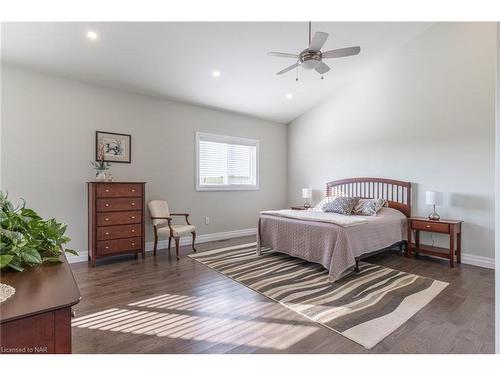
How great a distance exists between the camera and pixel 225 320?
7.30 feet

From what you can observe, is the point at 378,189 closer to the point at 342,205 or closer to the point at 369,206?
the point at 369,206

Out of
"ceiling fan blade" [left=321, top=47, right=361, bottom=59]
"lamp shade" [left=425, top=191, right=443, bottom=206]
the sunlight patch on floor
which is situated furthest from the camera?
"lamp shade" [left=425, top=191, right=443, bottom=206]

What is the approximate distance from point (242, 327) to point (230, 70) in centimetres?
354

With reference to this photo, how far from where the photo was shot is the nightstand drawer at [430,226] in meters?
3.61

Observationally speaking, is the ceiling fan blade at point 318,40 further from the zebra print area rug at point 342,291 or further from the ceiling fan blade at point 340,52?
the zebra print area rug at point 342,291

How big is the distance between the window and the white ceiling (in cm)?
84

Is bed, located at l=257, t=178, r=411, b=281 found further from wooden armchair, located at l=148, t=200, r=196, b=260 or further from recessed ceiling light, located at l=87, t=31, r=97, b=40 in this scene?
recessed ceiling light, located at l=87, t=31, r=97, b=40

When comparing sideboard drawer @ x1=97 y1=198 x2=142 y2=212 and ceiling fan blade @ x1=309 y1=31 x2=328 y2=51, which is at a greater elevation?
ceiling fan blade @ x1=309 y1=31 x2=328 y2=51

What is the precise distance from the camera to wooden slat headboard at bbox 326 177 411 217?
4.41 meters

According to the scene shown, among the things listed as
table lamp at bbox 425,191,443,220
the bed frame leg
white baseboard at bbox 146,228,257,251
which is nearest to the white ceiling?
table lamp at bbox 425,191,443,220

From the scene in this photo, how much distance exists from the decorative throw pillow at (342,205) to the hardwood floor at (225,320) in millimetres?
1368

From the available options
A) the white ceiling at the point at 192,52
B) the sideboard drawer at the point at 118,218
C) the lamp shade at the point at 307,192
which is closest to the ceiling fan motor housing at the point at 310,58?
the white ceiling at the point at 192,52

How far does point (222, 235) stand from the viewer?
5.38 meters
